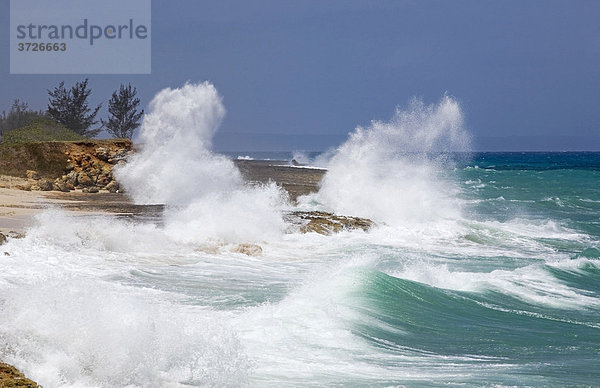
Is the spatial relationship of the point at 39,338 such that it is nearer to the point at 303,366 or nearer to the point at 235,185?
the point at 303,366

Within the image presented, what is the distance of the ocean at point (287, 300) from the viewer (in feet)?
21.3

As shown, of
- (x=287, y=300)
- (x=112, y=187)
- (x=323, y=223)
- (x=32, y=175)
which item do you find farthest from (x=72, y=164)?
(x=287, y=300)

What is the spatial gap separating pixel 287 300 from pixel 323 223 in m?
8.25

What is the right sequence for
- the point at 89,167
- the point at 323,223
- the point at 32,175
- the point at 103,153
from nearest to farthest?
1. the point at 323,223
2. the point at 32,175
3. the point at 89,167
4. the point at 103,153

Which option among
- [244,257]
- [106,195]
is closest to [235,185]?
[106,195]

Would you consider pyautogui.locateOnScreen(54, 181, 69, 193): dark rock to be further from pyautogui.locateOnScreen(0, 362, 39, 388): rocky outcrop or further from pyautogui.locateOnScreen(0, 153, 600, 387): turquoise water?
pyautogui.locateOnScreen(0, 362, 39, 388): rocky outcrop

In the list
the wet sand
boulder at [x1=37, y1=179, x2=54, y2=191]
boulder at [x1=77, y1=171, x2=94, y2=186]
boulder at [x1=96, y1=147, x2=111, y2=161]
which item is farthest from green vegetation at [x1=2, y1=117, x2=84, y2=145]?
the wet sand

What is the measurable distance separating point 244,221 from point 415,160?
12.7 m

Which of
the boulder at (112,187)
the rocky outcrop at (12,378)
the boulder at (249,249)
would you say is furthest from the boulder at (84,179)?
the rocky outcrop at (12,378)

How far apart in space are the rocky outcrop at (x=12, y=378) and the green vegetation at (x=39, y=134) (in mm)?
21927

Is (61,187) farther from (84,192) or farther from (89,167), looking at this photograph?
(89,167)

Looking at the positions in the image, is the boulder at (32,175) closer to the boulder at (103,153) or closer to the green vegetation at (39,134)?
the boulder at (103,153)

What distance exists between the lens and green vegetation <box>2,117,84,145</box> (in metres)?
27.1

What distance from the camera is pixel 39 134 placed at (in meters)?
28.4
